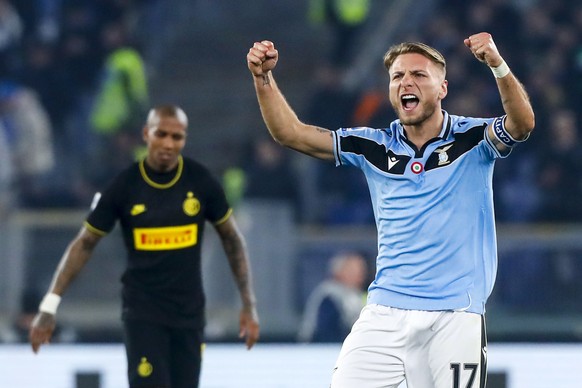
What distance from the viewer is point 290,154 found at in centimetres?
1207

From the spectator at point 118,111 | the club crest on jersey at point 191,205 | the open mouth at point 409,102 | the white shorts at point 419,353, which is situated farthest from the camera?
the spectator at point 118,111

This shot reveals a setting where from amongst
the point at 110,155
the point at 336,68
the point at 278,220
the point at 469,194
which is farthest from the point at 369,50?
the point at 469,194

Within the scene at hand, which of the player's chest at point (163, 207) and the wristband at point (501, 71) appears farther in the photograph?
the player's chest at point (163, 207)

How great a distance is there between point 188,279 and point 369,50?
307 inches

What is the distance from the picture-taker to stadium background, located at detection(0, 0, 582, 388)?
30.3ft

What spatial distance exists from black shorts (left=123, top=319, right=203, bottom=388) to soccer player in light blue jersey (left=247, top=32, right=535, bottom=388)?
1560mm

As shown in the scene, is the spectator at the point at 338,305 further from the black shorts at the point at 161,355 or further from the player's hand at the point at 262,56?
the player's hand at the point at 262,56

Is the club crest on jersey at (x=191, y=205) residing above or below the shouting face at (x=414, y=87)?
below

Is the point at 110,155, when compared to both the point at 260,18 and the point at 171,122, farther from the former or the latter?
the point at 171,122

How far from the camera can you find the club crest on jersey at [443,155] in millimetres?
5034

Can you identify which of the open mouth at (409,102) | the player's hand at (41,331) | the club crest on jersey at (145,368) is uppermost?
the open mouth at (409,102)

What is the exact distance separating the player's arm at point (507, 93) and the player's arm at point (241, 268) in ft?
6.87

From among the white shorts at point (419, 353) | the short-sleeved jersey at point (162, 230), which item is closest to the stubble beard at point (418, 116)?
the white shorts at point (419, 353)

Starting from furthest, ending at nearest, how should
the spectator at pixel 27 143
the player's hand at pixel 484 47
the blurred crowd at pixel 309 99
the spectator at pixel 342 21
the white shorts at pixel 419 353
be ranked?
the spectator at pixel 342 21 → the spectator at pixel 27 143 → the blurred crowd at pixel 309 99 → the white shorts at pixel 419 353 → the player's hand at pixel 484 47
